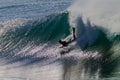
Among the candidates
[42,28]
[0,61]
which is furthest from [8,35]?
[0,61]

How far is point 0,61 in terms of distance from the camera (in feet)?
90.0

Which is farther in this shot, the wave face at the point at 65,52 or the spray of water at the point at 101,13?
the spray of water at the point at 101,13

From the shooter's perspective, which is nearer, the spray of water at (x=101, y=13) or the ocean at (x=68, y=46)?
the ocean at (x=68, y=46)

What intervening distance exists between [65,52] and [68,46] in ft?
1.77

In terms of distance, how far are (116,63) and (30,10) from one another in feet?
76.4

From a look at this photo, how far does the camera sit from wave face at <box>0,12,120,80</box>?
22.6m

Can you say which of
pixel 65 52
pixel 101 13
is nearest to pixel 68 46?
pixel 65 52

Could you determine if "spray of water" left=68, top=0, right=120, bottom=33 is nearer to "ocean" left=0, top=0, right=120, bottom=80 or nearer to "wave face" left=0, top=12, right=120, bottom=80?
"ocean" left=0, top=0, right=120, bottom=80

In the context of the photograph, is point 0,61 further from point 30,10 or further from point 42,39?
point 30,10

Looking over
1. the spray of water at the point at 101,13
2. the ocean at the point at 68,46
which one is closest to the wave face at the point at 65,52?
the ocean at the point at 68,46

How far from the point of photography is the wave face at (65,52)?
2259 cm

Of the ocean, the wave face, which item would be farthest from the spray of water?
the wave face

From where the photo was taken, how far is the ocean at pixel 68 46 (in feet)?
74.4

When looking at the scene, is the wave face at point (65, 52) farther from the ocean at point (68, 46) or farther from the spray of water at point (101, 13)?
the spray of water at point (101, 13)
